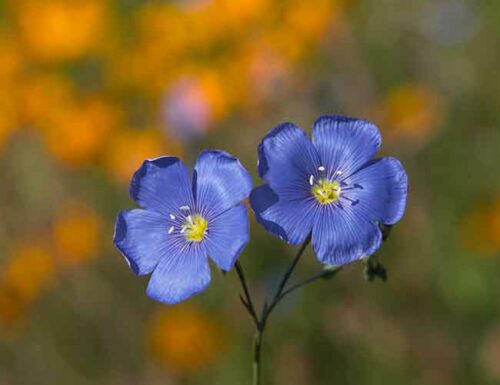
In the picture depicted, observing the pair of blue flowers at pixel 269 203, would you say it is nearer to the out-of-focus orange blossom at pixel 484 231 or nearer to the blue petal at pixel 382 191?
the blue petal at pixel 382 191

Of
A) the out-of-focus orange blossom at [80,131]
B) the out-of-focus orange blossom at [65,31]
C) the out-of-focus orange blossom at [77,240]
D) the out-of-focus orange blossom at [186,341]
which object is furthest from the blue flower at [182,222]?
the out-of-focus orange blossom at [65,31]

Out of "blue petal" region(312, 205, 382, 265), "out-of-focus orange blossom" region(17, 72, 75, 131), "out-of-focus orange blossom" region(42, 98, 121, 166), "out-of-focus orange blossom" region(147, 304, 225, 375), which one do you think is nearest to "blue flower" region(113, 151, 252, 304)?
"blue petal" region(312, 205, 382, 265)

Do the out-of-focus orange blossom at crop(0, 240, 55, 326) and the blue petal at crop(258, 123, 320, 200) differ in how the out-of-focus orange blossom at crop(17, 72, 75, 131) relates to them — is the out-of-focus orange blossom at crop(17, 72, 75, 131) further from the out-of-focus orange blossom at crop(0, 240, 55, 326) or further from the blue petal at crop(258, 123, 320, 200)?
the blue petal at crop(258, 123, 320, 200)

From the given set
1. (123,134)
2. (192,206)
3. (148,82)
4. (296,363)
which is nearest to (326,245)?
(192,206)

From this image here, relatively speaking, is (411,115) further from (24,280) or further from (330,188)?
(330,188)

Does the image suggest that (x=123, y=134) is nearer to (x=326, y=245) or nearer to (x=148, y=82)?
(x=148, y=82)
